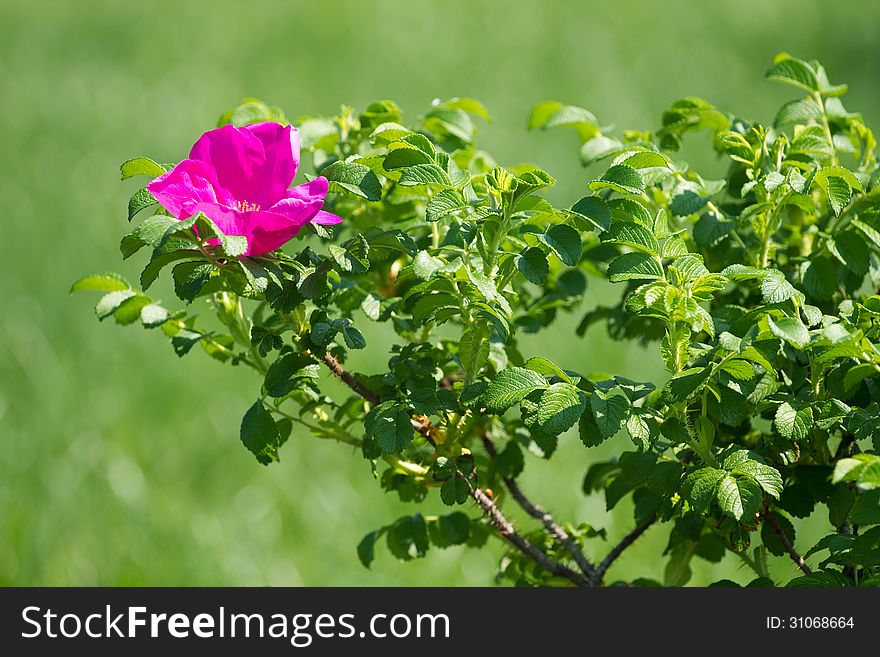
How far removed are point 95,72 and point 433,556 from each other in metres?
2.62

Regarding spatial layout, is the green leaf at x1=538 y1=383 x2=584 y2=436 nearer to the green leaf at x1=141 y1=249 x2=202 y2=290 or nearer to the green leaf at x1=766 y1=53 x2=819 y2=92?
the green leaf at x1=141 y1=249 x2=202 y2=290

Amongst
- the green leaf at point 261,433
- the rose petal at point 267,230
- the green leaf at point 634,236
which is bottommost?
the green leaf at point 261,433

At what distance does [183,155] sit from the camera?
12.2 feet

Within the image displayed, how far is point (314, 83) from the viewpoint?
4242mm

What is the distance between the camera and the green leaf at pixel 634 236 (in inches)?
40.7

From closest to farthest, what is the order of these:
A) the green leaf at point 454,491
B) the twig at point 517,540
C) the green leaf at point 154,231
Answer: the green leaf at point 154,231
the green leaf at point 454,491
the twig at point 517,540

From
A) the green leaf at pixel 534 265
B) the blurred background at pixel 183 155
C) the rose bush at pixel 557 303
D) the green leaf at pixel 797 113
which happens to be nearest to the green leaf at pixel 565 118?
the rose bush at pixel 557 303

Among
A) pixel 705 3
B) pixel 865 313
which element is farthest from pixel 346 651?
pixel 705 3

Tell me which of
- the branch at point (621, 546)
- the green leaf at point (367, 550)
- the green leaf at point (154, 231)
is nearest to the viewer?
the green leaf at point (154, 231)

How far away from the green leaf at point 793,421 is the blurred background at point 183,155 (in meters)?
1.36

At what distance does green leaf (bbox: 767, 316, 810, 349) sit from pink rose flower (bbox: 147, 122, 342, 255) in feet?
1.30

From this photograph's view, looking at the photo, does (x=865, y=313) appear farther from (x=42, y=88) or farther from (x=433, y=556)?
(x=42, y=88)

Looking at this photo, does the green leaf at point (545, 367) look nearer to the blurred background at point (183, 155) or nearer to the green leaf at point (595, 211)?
the green leaf at point (595, 211)

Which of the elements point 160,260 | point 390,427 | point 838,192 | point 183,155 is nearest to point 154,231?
point 160,260
